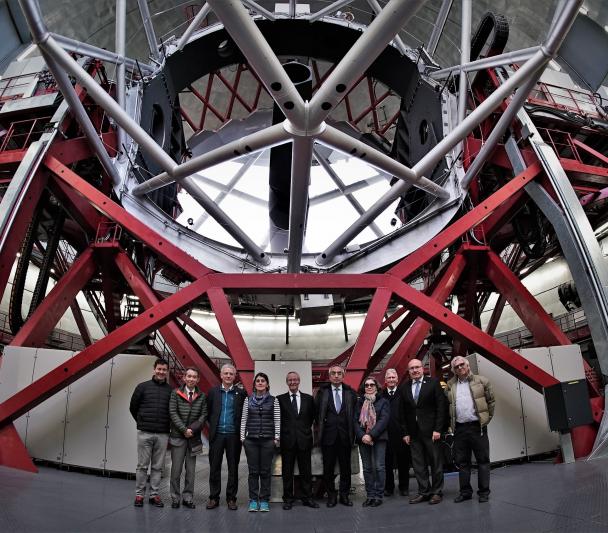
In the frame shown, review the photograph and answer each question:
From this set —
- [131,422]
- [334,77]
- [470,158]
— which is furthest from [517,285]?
[131,422]

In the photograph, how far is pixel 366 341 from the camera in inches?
383

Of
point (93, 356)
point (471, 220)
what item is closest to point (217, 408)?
point (93, 356)

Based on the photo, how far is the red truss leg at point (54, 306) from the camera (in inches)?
420

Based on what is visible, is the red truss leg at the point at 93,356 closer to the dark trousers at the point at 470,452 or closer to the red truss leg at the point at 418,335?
the red truss leg at the point at 418,335

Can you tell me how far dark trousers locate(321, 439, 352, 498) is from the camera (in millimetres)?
6512

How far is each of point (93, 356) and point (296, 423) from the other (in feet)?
15.9

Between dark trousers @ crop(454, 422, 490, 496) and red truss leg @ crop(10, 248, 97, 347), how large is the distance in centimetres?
876

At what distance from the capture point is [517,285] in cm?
1195

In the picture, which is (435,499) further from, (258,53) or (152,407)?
(258,53)

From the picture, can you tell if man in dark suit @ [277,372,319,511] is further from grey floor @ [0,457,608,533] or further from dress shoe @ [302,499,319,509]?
grey floor @ [0,457,608,533]

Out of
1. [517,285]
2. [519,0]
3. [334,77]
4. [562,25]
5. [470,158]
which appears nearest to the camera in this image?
[334,77]

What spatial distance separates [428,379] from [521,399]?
15.1ft

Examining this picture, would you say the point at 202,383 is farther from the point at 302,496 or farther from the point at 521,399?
the point at 521,399

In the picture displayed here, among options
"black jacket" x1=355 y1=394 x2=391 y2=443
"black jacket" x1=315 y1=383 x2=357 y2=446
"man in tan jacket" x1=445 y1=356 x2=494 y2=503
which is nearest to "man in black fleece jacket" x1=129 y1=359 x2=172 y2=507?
"black jacket" x1=315 y1=383 x2=357 y2=446
